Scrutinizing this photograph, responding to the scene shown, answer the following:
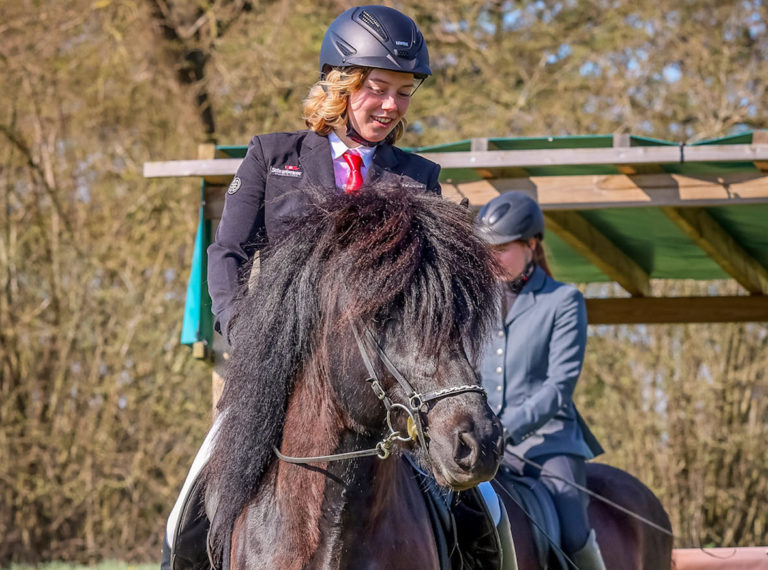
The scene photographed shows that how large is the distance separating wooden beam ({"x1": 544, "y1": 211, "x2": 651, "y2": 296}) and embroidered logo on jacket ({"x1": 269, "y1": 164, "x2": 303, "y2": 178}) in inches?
173

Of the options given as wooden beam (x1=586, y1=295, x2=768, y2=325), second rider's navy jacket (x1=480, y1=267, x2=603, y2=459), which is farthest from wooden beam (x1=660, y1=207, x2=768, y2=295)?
second rider's navy jacket (x1=480, y1=267, x2=603, y2=459)

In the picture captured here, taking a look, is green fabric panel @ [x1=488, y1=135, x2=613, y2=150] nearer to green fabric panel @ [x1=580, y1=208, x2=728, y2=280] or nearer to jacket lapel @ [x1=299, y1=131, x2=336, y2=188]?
green fabric panel @ [x1=580, y1=208, x2=728, y2=280]

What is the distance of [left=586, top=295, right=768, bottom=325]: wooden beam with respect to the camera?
9.08 meters

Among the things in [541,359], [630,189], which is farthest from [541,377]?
[630,189]

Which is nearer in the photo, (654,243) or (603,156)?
(603,156)

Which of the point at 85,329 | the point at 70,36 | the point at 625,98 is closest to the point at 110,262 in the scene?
the point at 85,329

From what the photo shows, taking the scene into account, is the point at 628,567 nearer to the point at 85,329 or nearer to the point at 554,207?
the point at 554,207

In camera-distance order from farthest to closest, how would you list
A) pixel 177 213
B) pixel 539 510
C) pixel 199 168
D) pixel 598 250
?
pixel 177 213, pixel 598 250, pixel 199 168, pixel 539 510

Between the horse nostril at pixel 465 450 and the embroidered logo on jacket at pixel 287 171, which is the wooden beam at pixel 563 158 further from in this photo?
the horse nostril at pixel 465 450

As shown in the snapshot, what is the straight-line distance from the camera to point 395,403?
2.92 m

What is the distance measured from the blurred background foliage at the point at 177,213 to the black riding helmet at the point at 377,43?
361 inches

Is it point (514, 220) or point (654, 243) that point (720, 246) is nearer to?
point (654, 243)

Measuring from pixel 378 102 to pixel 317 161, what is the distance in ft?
0.92

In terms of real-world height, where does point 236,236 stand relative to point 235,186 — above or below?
below
